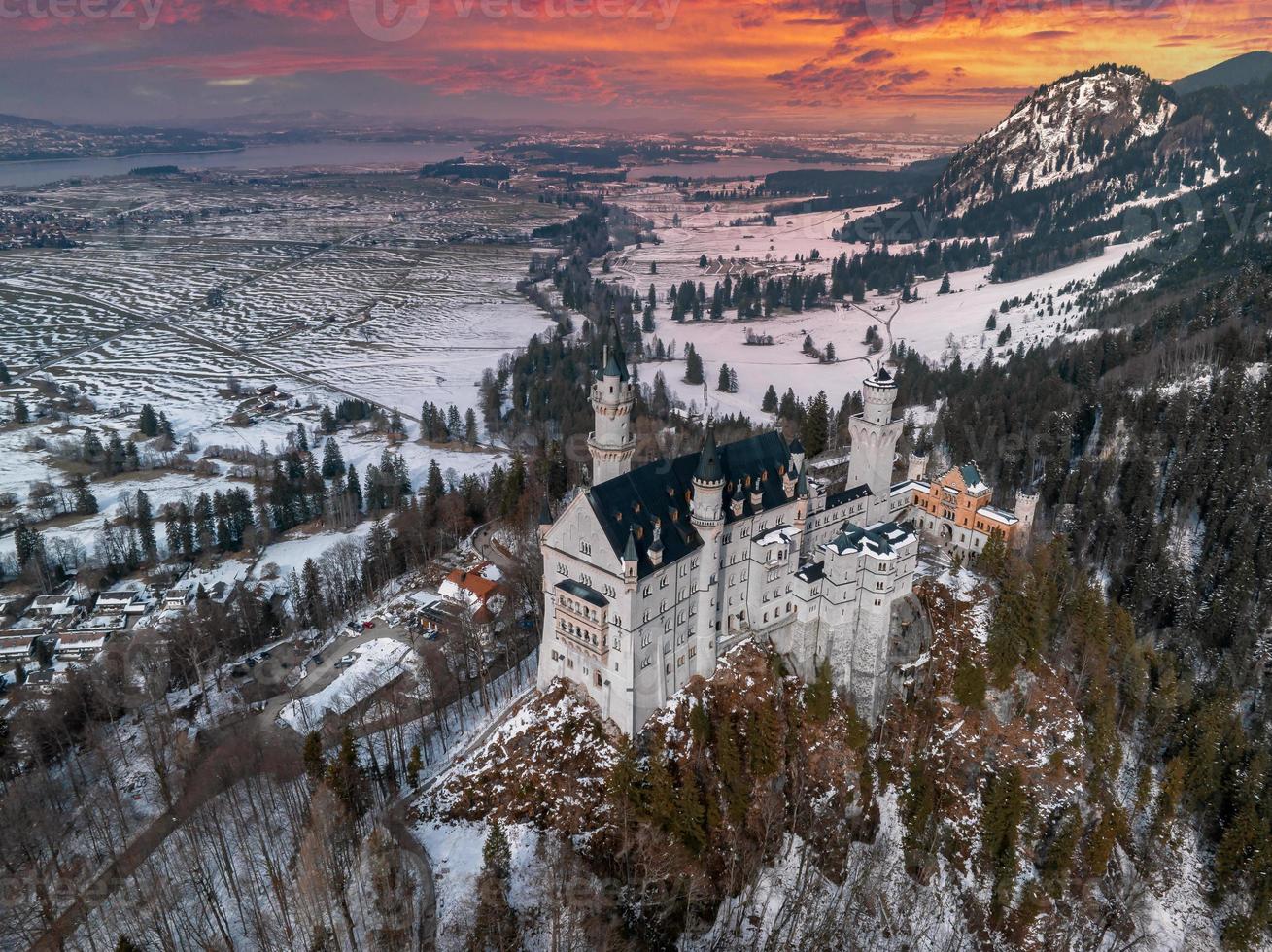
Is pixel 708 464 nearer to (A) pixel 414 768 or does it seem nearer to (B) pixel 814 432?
(A) pixel 414 768

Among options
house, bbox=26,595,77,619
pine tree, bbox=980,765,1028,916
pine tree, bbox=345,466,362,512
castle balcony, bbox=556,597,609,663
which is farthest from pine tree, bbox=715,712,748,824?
house, bbox=26,595,77,619

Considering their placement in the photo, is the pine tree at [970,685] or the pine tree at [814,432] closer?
the pine tree at [970,685]

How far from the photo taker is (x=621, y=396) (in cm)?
5706

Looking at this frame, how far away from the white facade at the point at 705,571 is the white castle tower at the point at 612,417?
0.33 feet

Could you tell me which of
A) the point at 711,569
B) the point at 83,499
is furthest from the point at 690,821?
the point at 83,499

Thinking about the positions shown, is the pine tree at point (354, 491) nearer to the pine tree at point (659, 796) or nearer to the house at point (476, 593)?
the house at point (476, 593)

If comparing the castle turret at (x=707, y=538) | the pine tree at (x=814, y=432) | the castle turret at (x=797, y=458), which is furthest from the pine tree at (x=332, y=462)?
the castle turret at (x=797, y=458)

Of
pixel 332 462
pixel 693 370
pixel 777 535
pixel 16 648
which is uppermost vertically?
pixel 777 535

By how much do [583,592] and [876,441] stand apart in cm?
2807

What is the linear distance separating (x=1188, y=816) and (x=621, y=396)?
50845 millimetres

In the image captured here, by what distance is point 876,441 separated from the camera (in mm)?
66062

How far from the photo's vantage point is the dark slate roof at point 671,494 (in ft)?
169

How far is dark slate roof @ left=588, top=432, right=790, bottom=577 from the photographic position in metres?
→ 51.6

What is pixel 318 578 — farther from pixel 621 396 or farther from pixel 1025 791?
pixel 1025 791
